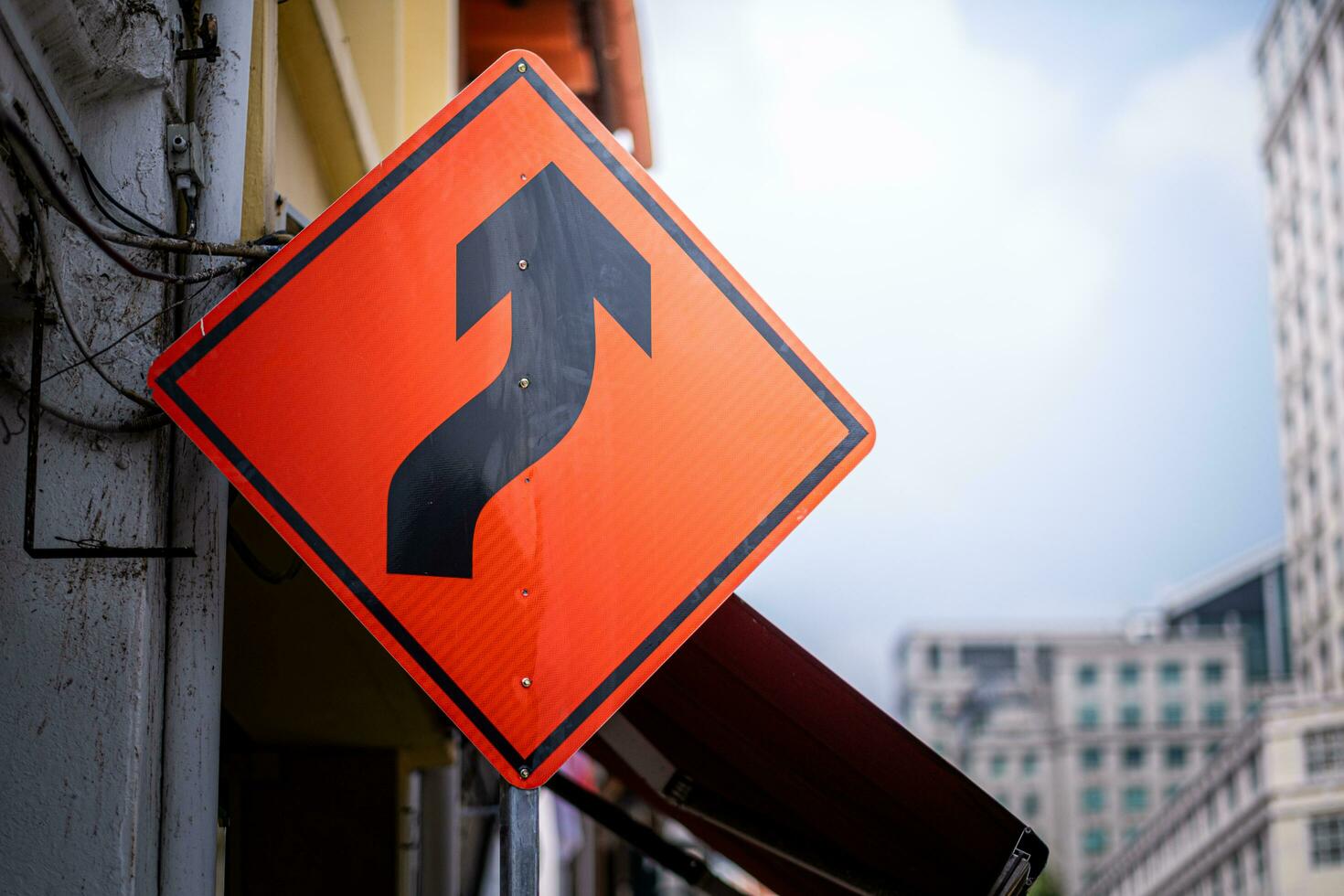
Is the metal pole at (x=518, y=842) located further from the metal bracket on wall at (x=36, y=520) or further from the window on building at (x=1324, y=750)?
the window on building at (x=1324, y=750)

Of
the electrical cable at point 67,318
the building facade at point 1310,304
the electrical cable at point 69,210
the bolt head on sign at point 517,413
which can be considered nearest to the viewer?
the electrical cable at point 69,210

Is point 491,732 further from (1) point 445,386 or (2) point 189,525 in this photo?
(2) point 189,525

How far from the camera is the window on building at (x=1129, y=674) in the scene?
92.9m

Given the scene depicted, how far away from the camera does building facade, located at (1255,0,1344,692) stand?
2356 inches

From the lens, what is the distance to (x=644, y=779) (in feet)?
13.4

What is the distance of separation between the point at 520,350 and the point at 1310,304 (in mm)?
66034

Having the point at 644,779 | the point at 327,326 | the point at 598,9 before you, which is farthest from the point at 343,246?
the point at 598,9

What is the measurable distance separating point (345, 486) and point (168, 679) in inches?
23.4

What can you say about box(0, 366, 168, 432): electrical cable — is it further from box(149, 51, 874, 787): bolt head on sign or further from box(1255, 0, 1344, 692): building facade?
box(1255, 0, 1344, 692): building facade

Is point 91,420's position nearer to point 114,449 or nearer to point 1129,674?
point 114,449

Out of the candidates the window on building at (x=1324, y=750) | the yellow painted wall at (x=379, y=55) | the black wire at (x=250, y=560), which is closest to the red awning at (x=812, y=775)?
the black wire at (x=250, y=560)

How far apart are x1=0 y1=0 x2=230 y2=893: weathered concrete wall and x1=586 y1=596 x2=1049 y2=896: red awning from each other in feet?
3.98

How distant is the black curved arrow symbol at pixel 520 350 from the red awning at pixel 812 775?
979 mm

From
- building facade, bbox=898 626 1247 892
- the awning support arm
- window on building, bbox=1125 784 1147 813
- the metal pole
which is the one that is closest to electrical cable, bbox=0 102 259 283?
the metal pole
